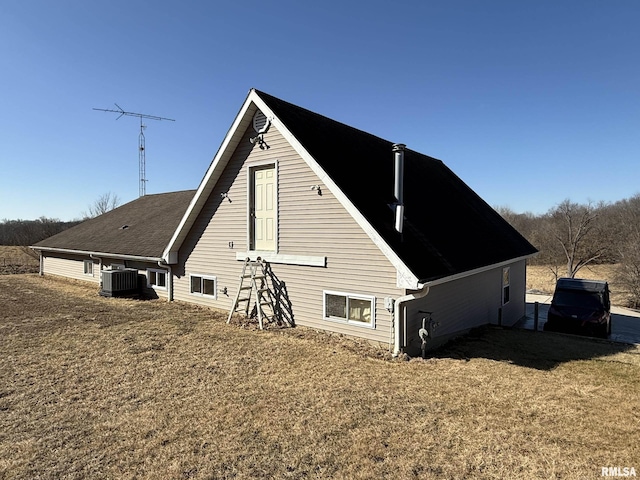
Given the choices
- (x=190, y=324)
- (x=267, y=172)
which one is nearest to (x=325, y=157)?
(x=267, y=172)

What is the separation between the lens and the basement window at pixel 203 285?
14.6 m

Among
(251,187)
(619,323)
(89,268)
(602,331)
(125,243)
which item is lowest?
(619,323)

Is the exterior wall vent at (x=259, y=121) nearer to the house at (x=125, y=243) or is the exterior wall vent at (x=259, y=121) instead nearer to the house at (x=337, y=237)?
the house at (x=337, y=237)

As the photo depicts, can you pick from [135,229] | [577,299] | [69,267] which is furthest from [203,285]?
[577,299]

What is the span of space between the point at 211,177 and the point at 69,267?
15.8 m

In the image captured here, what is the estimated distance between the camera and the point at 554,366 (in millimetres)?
9102

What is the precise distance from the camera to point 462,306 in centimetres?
1198

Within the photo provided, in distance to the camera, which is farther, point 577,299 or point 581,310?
point 577,299

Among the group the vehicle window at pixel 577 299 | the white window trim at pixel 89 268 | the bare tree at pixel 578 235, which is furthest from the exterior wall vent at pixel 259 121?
the bare tree at pixel 578 235

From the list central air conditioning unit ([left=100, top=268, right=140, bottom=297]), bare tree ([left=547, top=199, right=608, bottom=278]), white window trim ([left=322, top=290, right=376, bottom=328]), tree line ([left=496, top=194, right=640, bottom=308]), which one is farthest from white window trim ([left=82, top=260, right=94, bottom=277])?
bare tree ([left=547, top=199, right=608, bottom=278])

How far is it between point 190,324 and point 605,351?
12.6 metres

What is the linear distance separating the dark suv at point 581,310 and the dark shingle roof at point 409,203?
235 centimetres

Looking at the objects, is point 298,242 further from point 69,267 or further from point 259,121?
point 69,267

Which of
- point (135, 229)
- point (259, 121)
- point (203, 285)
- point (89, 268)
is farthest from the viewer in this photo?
point (89, 268)
